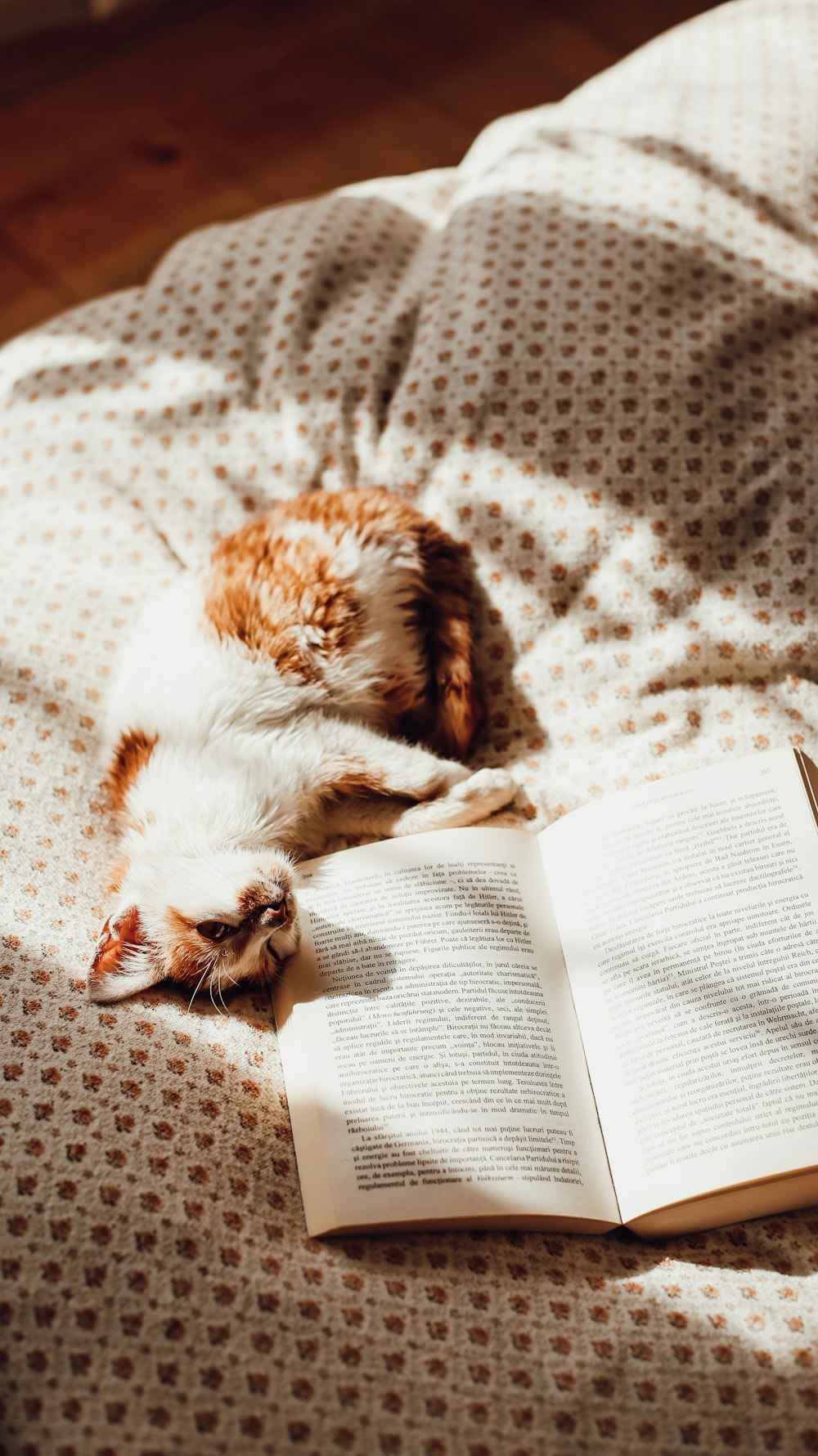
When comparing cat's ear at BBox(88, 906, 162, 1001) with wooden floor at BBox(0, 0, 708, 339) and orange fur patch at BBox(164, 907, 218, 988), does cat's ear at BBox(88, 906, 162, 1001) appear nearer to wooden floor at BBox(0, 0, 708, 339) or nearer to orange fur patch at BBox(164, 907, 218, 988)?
orange fur patch at BBox(164, 907, 218, 988)

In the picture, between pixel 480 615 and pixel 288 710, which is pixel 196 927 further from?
pixel 480 615

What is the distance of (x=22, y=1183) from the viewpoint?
991 millimetres

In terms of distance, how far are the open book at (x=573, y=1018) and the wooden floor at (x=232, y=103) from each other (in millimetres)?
2107

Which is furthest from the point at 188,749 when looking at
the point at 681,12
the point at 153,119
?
the point at 681,12

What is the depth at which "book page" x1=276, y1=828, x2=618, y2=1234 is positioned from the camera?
109cm

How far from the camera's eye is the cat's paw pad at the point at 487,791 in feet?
4.58

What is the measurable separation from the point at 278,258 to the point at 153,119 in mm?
1626

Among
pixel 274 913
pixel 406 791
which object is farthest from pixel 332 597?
pixel 274 913

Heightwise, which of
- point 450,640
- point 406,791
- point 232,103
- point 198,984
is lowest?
point 198,984

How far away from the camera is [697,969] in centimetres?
120

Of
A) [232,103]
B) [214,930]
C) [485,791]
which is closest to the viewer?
[214,930]

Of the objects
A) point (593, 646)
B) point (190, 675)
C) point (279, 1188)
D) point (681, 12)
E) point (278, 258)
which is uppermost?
point (681, 12)

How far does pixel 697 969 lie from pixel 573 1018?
16cm

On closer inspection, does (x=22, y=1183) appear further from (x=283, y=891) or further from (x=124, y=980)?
(x=283, y=891)
